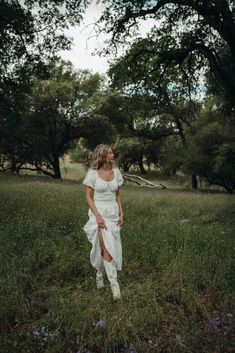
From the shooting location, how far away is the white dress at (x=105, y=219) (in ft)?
19.0

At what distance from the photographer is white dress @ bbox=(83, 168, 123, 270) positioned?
5805 millimetres

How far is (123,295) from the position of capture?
18.0 ft

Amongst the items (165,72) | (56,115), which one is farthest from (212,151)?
(56,115)

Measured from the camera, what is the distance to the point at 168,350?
4.16 meters

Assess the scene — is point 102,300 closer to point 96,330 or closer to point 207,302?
point 96,330

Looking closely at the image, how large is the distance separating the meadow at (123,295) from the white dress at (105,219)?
49 cm

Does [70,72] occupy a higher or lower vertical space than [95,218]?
higher

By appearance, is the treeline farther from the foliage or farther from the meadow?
the meadow

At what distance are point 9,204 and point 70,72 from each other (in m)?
30.4

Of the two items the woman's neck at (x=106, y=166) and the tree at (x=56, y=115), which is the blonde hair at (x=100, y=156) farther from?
the tree at (x=56, y=115)

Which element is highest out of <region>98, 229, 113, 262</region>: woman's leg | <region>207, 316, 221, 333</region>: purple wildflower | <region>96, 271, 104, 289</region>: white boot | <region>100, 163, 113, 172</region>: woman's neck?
<region>100, 163, 113, 172</region>: woman's neck

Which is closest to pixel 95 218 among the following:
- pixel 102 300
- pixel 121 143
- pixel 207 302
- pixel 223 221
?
pixel 102 300

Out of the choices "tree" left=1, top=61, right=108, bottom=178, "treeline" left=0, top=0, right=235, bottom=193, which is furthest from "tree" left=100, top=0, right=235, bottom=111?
"tree" left=1, top=61, right=108, bottom=178

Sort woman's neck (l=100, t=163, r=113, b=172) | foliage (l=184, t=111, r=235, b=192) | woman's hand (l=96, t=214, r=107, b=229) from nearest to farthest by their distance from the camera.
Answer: woman's hand (l=96, t=214, r=107, b=229)
woman's neck (l=100, t=163, r=113, b=172)
foliage (l=184, t=111, r=235, b=192)
